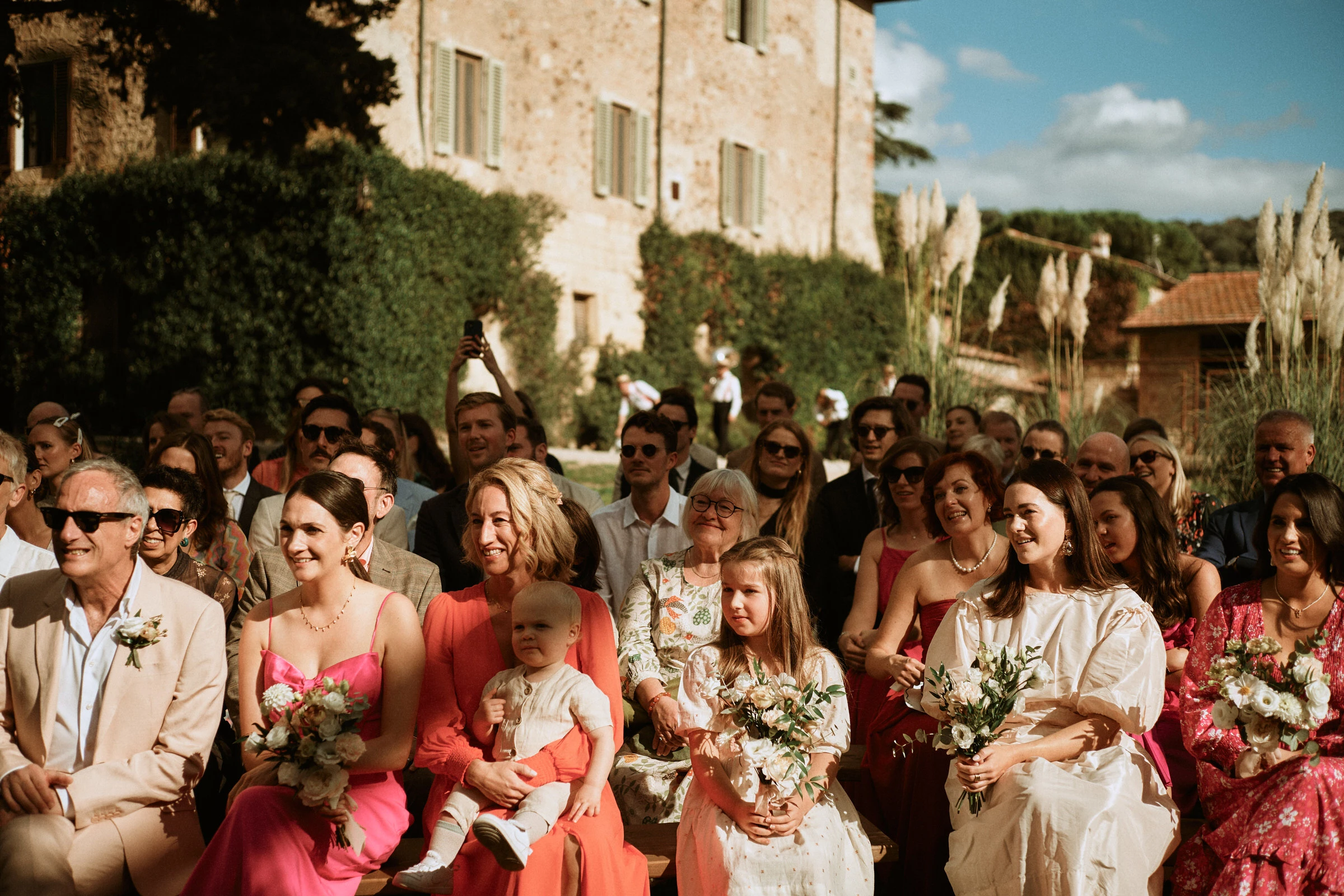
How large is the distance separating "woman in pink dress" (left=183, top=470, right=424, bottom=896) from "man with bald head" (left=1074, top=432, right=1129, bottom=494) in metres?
3.95

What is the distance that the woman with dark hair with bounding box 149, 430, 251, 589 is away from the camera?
5188 mm

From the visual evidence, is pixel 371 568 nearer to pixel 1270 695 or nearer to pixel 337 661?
pixel 337 661

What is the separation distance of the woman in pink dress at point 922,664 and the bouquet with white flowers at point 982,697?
20.0 inches

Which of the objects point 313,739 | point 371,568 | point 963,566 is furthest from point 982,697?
point 371,568

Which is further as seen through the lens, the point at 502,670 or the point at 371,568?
the point at 371,568

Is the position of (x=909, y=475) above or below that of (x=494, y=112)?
below

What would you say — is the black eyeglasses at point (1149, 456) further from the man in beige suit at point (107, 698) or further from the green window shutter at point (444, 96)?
the green window shutter at point (444, 96)

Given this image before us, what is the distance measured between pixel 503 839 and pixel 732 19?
21880 millimetres

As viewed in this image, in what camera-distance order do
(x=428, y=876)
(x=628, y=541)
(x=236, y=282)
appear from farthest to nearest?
(x=236, y=282) → (x=628, y=541) → (x=428, y=876)

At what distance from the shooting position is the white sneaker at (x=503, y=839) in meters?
3.33

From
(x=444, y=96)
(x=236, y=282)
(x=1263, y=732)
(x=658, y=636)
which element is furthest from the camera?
(x=444, y=96)

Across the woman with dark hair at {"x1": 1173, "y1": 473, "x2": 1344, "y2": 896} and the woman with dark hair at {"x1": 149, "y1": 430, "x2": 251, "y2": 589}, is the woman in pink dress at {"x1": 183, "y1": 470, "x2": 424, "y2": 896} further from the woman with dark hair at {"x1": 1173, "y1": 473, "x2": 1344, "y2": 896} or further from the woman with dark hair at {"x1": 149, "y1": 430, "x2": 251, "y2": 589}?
the woman with dark hair at {"x1": 1173, "y1": 473, "x2": 1344, "y2": 896}

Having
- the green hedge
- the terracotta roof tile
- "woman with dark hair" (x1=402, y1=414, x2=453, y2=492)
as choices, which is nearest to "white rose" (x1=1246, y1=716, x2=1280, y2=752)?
"woman with dark hair" (x1=402, y1=414, x2=453, y2=492)

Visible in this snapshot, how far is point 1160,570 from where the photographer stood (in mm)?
4816
